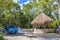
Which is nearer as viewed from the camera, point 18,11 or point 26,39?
point 26,39

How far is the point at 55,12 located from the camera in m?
24.4

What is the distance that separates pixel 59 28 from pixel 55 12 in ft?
17.1

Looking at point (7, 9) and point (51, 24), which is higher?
point (7, 9)

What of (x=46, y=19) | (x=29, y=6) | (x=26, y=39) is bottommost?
(x=26, y=39)

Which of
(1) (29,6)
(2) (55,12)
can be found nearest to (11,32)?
(1) (29,6)

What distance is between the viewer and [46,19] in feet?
67.1

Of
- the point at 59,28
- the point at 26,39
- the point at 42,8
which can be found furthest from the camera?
the point at 42,8

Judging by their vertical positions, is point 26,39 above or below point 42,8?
below

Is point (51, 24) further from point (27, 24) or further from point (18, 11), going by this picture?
point (18, 11)

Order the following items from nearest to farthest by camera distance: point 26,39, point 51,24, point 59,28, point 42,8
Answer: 1. point 26,39
2. point 59,28
3. point 51,24
4. point 42,8

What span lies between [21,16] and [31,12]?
1.63 meters

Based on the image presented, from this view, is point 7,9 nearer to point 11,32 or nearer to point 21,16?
point 21,16

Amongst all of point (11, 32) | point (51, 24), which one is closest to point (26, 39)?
point (11, 32)

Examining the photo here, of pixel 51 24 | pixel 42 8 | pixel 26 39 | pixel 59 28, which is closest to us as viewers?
pixel 26 39
